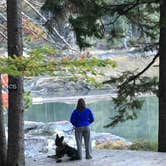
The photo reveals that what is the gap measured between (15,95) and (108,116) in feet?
80.3

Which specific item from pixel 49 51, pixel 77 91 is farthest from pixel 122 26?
pixel 77 91

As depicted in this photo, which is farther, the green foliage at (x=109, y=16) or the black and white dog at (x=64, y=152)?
the green foliage at (x=109, y=16)

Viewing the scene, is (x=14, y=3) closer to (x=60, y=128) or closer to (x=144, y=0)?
(x=144, y=0)

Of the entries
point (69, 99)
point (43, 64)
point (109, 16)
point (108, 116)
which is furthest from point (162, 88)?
point (69, 99)

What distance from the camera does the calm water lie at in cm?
2360

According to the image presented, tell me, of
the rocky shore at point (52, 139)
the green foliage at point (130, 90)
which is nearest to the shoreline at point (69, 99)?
the rocky shore at point (52, 139)

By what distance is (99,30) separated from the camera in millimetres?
9492

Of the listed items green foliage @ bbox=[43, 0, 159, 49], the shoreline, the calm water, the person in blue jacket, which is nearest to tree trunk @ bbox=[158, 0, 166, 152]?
green foliage @ bbox=[43, 0, 159, 49]

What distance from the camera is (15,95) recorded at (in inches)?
271

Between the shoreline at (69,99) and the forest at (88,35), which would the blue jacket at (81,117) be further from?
the shoreline at (69,99)

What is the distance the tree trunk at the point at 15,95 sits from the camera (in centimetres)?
663

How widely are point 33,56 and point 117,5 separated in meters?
6.55

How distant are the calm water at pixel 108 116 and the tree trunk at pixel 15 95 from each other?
13141 millimetres

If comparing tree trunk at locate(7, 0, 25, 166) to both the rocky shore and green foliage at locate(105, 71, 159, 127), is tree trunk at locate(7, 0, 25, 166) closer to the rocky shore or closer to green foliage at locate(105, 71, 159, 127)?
green foliage at locate(105, 71, 159, 127)
